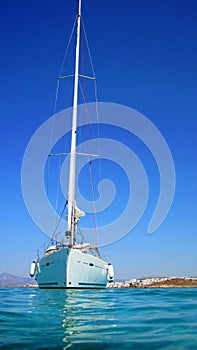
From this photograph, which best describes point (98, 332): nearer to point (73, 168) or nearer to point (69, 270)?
point (69, 270)

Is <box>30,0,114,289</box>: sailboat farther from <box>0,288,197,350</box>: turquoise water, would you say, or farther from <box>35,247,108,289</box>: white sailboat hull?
<box>0,288,197,350</box>: turquoise water

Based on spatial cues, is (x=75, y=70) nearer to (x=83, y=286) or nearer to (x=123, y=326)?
(x=83, y=286)

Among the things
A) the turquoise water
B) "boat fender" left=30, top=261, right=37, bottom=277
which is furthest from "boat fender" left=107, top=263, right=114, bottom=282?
the turquoise water

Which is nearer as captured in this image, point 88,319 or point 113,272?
point 88,319

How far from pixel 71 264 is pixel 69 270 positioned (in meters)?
0.50

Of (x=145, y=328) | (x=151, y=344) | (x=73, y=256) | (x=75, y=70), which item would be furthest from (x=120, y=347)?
(x=75, y=70)

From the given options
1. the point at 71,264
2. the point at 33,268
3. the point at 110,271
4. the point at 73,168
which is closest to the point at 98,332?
the point at 71,264

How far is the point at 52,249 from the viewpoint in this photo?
32.2 meters

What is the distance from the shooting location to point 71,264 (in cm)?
2811

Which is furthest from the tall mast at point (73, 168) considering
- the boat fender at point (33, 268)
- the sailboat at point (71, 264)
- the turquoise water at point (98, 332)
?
the turquoise water at point (98, 332)

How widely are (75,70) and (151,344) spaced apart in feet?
131

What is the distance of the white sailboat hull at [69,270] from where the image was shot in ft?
91.9

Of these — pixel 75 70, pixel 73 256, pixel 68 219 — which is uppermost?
pixel 75 70

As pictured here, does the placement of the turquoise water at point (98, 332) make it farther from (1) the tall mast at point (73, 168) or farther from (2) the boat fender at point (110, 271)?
(2) the boat fender at point (110, 271)
